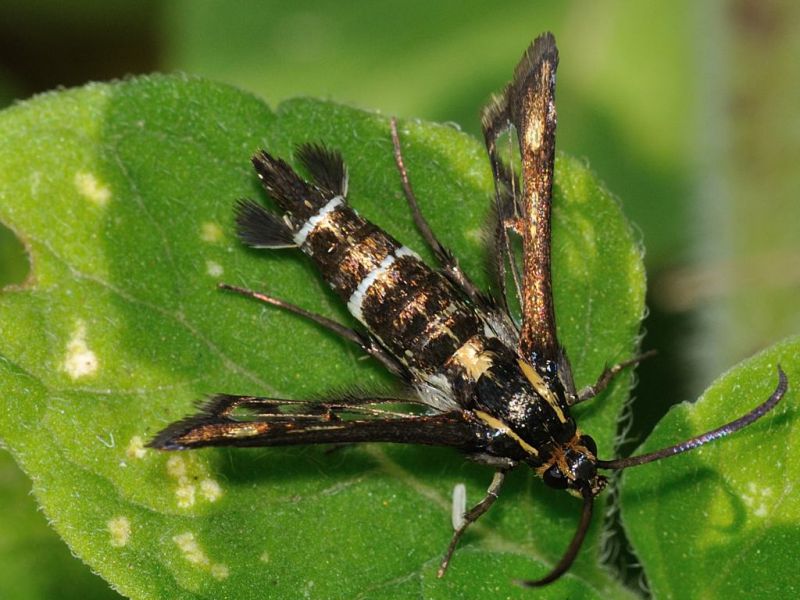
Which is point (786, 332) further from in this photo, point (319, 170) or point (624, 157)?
point (319, 170)

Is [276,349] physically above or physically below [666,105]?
below

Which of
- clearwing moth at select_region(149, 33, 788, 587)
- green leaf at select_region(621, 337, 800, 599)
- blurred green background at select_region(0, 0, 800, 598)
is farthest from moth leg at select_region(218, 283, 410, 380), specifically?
blurred green background at select_region(0, 0, 800, 598)

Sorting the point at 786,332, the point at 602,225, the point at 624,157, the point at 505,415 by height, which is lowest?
the point at 505,415

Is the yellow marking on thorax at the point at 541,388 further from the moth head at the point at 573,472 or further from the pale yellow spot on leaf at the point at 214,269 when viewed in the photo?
the pale yellow spot on leaf at the point at 214,269

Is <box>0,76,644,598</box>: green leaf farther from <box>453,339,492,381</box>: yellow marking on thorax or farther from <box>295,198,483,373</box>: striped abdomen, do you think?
<box>453,339,492,381</box>: yellow marking on thorax

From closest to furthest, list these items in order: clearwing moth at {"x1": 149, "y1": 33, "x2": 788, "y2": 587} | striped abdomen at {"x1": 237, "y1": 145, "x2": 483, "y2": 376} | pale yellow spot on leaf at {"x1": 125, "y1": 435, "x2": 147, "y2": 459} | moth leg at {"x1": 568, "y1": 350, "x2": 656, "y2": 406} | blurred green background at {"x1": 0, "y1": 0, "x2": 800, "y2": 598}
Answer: pale yellow spot on leaf at {"x1": 125, "y1": 435, "x2": 147, "y2": 459} < clearwing moth at {"x1": 149, "y1": 33, "x2": 788, "y2": 587} < moth leg at {"x1": 568, "y1": 350, "x2": 656, "y2": 406} < striped abdomen at {"x1": 237, "y1": 145, "x2": 483, "y2": 376} < blurred green background at {"x1": 0, "y1": 0, "x2": 800, "y2": 598}

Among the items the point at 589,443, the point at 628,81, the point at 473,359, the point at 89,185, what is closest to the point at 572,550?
the point at 589,443

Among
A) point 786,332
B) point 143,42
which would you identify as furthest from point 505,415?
point 143,42
